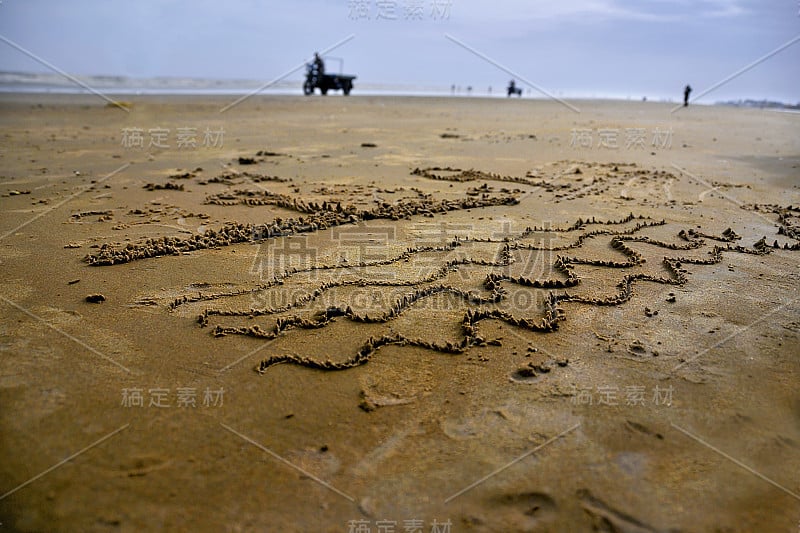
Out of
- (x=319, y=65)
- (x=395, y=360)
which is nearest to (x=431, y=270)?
(x=395, y=360)

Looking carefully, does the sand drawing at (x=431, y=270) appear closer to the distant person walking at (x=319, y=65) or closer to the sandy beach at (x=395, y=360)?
the sandy beach at (x=395, y=360)

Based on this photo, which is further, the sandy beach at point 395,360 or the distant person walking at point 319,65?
the distant person walking at point 319,65

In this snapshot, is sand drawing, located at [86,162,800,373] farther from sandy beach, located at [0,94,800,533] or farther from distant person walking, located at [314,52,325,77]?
distant person walking, located at [314,52,325,77]

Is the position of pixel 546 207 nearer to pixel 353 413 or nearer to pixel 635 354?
pixel 635 354

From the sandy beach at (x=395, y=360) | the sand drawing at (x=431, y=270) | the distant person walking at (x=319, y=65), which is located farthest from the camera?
the distant person walking at (x=319, y=65)

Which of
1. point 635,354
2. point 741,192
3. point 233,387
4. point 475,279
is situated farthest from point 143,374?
point 741,192

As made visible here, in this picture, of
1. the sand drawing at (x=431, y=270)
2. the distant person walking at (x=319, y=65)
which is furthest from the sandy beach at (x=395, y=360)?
the distant person walking at (x=319, y=65)

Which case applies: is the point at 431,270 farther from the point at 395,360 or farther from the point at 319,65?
the point at 319,65

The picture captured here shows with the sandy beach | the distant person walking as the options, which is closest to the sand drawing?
A: the sandy beach
